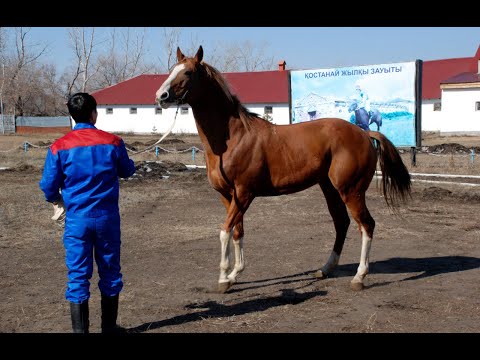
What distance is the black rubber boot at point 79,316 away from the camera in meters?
4.42

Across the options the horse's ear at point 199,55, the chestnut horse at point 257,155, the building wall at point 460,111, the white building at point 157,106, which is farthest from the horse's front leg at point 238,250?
the white building at point 157,106

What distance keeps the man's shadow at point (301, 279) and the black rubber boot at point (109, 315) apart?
0.79 feet

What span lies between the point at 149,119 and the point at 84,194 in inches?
1950

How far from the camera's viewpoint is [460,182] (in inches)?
630

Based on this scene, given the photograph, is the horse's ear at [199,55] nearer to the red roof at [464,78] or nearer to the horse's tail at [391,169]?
the horse's tail at [391,169]

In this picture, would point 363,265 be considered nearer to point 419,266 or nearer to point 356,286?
point 356,286

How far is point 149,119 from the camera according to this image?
174 feet

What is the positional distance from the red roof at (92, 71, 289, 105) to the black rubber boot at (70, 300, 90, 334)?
1758 inches

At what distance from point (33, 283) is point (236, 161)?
2.85 metres

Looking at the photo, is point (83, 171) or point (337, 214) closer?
point (83, 171)

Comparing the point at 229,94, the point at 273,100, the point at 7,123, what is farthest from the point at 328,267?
the point at 7,123
